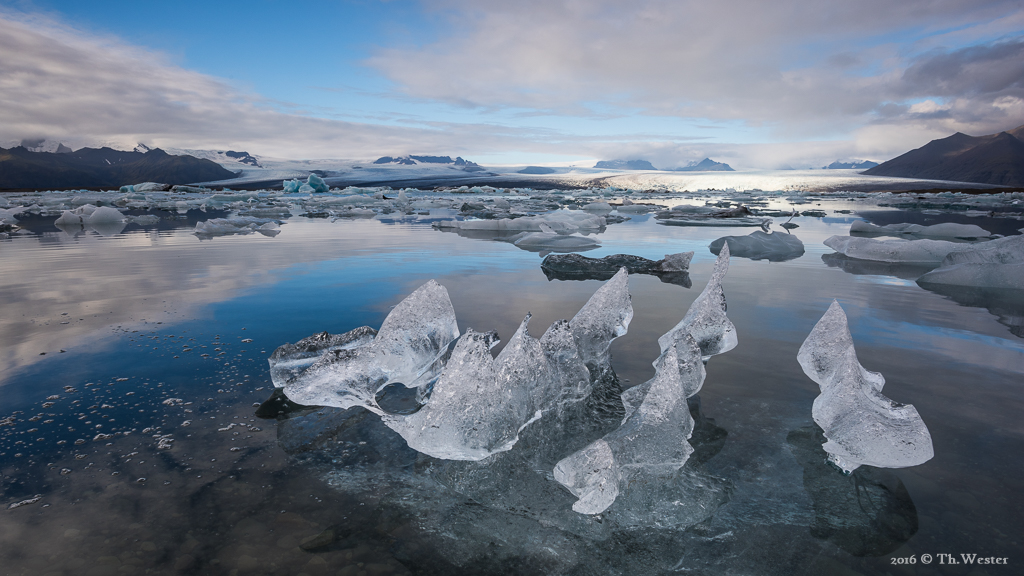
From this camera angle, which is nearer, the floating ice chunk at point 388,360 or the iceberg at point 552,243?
the floating ice chunk at point 388,360

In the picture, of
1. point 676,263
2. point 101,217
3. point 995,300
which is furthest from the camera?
point 101,217

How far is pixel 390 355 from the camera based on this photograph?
2.08m

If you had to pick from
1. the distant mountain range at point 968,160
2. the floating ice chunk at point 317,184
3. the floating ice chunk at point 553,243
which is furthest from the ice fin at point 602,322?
the distant mountain range at point 968,160

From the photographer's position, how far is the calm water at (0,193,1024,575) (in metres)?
1.20

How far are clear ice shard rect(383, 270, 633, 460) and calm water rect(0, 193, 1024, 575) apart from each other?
103 mm

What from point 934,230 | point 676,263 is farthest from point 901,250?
point 934,230

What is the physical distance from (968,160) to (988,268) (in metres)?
183

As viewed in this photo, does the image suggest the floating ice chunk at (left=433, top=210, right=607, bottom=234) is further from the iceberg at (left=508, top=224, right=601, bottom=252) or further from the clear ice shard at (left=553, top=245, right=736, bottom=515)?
the clear ice shard at (left=553, top=245, right=736, bottom=515)

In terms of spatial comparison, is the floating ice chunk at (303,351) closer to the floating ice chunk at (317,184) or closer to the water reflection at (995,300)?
the water reflection at (995,300)

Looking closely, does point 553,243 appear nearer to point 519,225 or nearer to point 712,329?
point 519,225

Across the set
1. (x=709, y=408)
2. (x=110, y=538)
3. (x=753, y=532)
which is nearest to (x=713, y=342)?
(x=709, y=408)

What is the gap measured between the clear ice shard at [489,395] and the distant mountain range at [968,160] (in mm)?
138371

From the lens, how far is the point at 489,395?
1.68 meters

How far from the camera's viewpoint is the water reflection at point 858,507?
4.09ft
